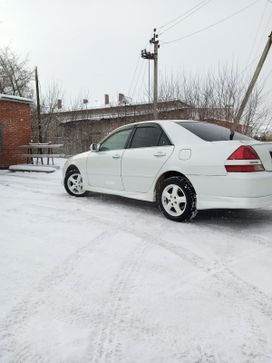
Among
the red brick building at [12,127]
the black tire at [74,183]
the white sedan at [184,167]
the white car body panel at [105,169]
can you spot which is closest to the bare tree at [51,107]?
the red brick building at [12,127]

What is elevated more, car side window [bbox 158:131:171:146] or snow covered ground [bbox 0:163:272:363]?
car side window [bbox 158:131:171:146]

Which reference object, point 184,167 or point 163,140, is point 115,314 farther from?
point 163,140

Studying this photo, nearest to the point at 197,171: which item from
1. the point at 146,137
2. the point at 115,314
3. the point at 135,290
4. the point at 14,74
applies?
the point at 146,137

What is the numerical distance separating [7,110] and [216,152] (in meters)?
10.1

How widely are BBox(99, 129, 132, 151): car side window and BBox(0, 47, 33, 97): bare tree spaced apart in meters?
22.4

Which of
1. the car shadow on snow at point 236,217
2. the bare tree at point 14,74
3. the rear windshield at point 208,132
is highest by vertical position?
the bare tree at point 14,74

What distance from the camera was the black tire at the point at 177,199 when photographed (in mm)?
4395

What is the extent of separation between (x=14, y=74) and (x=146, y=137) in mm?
24079

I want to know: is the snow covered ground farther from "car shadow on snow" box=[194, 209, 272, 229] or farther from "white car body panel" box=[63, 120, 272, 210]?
"white car body panel" box=[63, 120, 272, 210]

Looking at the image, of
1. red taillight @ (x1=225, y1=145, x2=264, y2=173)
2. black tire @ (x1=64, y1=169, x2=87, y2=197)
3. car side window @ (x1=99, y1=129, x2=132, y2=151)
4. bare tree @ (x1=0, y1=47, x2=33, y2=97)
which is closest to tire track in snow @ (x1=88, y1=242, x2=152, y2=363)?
red taillight @ (x1=225, y1=145, x2=264, y2=173)

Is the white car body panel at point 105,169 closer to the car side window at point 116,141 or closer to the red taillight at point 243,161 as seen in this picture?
the car side window at point 116,141

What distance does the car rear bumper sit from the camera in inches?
155

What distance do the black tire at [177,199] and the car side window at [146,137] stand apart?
758 millimetres

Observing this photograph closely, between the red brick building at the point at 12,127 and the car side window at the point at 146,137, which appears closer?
the car side window at the point at 146,137
